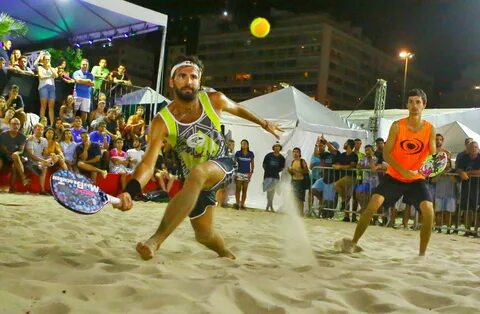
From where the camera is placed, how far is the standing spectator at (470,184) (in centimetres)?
914

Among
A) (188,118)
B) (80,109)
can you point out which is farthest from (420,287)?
(80,109)

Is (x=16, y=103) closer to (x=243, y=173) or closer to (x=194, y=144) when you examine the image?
(x=243, y=173)

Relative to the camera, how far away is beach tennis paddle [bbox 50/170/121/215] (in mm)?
2760

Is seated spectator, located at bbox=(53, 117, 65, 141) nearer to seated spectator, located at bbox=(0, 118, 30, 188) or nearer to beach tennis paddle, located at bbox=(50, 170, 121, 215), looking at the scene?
seated spectator, located at bbox=(0, 118, 30, 188)

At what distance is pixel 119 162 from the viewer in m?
11.6

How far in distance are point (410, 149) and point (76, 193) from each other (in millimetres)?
3594

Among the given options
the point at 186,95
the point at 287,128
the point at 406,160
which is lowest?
the point at 406,160

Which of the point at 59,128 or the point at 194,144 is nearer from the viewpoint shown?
the point at 194,144

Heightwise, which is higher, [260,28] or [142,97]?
[260,28]

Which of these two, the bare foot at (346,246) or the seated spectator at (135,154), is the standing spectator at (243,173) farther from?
the bare foot at (346,246)

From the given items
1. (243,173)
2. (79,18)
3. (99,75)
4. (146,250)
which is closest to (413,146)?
(146,250)

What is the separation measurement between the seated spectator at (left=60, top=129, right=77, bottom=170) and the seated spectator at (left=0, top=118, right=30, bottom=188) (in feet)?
2.73

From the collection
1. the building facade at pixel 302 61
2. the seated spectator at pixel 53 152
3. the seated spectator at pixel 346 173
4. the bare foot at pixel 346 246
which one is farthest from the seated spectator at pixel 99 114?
the building facade at pixel 302 61

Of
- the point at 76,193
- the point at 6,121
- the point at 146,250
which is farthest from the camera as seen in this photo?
the point at 6,121
